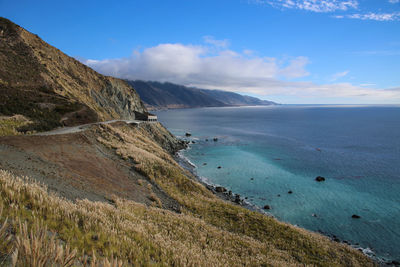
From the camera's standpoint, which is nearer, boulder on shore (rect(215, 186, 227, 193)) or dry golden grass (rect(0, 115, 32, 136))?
dry golden grass (rect(0, 115, 32, 136))

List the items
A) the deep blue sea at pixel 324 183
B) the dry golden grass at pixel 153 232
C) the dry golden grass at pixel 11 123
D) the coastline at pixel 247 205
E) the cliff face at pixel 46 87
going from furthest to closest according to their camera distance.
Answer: the cliff face at pixel 46 87 < the deep blue sea at pixel 324 183 < the dry golden grass at pixel 11 123 < the coastline at pixel 247 205 < the dry golden grass at pixel 153 232

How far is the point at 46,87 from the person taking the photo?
38312 mm

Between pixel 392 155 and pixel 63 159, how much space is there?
67.2 meters

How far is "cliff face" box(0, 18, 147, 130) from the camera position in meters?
28.6

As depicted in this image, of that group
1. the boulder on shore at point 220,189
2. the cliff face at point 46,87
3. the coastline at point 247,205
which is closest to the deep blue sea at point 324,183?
the coastline at point 247,205

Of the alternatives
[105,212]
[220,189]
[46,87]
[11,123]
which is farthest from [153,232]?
[46,87]

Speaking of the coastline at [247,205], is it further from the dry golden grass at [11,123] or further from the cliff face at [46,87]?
the dry golden grass at [11,123]

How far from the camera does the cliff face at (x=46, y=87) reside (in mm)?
28641

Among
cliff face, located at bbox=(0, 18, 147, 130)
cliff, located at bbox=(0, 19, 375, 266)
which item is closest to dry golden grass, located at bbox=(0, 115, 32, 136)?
cliff, located at bbox=(0, 19, 375, 266)

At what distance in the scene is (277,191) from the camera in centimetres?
3067

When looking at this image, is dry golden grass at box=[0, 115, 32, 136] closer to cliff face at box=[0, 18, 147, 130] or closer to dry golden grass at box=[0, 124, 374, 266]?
cliff face at box=[0, 18, 147, 130]

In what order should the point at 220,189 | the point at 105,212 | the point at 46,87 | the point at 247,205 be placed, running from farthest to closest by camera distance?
the point at 46,87 < the point at 220,189 < the point at 247,205 < the point at 105,212

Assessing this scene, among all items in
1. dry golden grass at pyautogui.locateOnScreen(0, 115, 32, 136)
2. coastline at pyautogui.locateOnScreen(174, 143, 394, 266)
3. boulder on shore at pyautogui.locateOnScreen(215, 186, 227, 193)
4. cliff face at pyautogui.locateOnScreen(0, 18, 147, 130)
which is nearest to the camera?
coastline at pyautogui.locateOnScreen(174, 143, 394, 266)

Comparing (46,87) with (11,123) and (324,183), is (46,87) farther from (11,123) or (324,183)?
(324,183)
